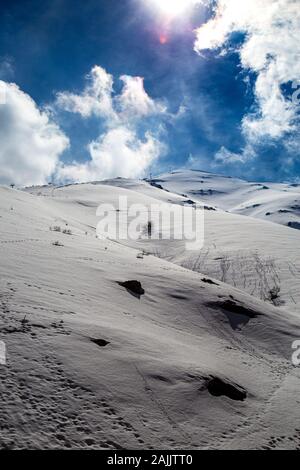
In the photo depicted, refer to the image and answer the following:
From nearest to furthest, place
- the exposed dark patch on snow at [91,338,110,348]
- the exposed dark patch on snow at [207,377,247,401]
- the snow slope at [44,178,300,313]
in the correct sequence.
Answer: the exposed dark patch on snow at [207,377,247,401] → the exposed dark patch on snow at [91,338,110,348] → the snow slope at [44,178,300,313]

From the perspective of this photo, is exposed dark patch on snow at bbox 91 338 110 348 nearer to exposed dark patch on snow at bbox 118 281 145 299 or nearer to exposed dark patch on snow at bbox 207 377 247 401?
exposed dark patch on snow at bbox 207 377 247 401

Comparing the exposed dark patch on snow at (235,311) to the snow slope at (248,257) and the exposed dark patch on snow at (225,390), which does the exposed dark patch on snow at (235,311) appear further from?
the exposed dark patch on snow at (225,390)

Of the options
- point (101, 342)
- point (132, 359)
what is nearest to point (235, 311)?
point (132, 359)

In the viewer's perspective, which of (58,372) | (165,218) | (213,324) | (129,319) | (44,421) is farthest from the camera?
(165,218)

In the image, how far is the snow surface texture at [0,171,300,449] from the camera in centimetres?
466

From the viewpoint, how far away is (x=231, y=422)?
5.64 m

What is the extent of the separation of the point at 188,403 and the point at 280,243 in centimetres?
2209

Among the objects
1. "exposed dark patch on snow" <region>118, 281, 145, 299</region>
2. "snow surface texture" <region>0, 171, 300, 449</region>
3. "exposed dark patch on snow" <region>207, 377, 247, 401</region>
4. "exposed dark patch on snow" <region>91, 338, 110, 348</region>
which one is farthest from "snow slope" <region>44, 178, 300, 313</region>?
"exposed dark patch on snow" <region>91, 338, 110, 348</region>

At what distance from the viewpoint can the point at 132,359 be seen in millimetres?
6402

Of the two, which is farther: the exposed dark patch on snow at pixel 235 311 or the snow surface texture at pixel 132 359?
the exposed dark patch on snow at pixel 235 311

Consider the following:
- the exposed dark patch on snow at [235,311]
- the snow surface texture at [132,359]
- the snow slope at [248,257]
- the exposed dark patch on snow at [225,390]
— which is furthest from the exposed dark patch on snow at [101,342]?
the snow slope at [248,257]

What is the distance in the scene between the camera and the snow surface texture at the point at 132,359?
4664 mm

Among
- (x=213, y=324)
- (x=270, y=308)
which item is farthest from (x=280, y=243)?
(x=213, y=324)

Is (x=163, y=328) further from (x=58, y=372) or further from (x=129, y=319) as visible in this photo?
(x=58, y=372)
